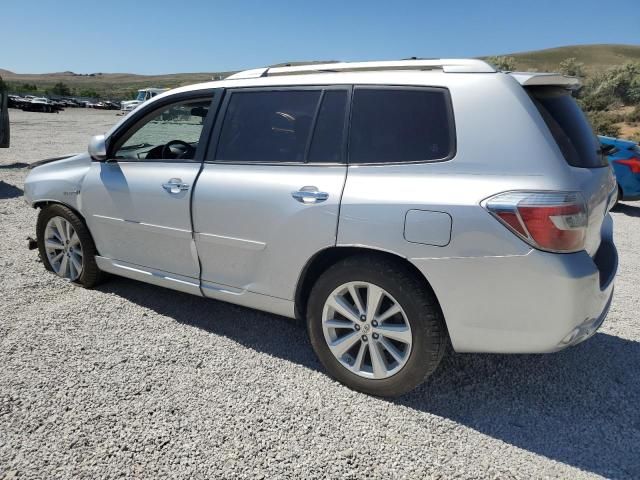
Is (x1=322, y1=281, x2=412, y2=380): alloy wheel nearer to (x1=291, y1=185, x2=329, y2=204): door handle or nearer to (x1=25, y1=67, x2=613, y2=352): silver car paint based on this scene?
(x1=25, y1=67, x2=613, y2=352): silver car paint

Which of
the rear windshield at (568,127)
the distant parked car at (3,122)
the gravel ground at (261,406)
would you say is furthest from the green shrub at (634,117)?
the distant parked car at (3,122)

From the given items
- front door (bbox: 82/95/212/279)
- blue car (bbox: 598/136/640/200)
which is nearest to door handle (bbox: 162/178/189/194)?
front door (bbox: 82/95/212/279)

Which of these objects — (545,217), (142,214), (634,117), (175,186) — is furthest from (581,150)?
(634,117)

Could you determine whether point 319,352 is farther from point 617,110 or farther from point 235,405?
point 617,110

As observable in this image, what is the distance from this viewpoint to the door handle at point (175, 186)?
10.7 ft

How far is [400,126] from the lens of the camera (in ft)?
8.63

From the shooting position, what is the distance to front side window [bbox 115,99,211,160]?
353 centimetres

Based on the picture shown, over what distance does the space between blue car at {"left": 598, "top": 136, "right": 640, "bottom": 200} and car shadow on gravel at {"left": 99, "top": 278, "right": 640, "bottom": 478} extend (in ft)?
18.9

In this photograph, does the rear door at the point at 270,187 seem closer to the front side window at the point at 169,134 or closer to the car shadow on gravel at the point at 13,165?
the front side window at the point at 169,134

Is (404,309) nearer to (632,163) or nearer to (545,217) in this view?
(545,217)

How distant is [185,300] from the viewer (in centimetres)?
407

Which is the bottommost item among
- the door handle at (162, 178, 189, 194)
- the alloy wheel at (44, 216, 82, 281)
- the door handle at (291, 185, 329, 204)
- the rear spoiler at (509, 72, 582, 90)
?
the alloy wheel at (44, 216, 82, 281)

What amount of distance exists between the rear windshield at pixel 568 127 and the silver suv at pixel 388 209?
15 mm

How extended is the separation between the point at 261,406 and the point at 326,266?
2.98 ft
